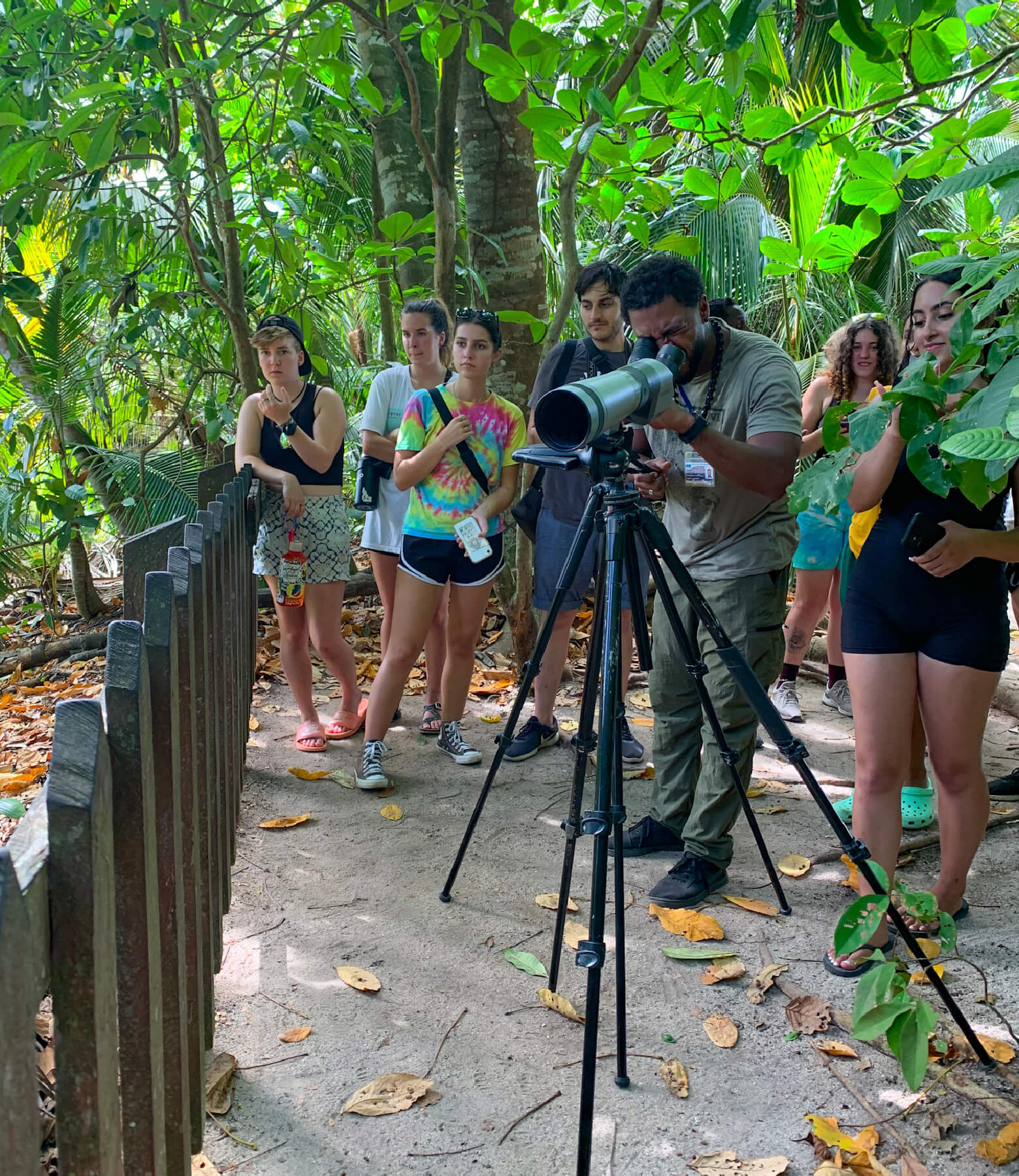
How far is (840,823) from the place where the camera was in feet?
7.88

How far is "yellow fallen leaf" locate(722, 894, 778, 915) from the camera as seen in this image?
316 centimetres

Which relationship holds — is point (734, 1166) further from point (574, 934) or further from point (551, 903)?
point (551, 903)

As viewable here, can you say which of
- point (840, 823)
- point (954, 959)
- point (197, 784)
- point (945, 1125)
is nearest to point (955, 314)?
point (840, 823)

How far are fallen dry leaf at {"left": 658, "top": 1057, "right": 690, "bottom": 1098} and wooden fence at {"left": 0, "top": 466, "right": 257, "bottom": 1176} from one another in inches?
42.1

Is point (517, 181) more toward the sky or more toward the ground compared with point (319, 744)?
more toward the sky

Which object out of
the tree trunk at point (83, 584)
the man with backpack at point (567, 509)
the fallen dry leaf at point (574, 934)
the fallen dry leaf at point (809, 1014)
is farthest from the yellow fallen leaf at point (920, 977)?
the tree trunk at point (83, 584)

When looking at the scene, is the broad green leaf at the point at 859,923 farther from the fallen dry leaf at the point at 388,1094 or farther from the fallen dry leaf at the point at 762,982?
the fallen dry leaf at the point at 388,1094

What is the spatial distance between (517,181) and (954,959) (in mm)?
4405

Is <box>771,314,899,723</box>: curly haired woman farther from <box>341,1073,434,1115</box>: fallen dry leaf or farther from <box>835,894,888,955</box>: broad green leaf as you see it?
<box>341,1073,434,1115</box>: fallen dry leaf

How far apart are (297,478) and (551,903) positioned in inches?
83.7

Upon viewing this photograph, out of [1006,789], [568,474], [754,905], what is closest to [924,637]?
[754,905]

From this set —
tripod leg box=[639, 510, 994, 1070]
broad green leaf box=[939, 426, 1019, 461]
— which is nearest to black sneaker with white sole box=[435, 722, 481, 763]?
tripod leg box=[639, 510, 994, 1070]

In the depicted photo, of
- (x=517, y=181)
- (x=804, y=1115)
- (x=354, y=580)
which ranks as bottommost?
(x=804, y=1115)

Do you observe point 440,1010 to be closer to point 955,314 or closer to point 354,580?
point 955,314
